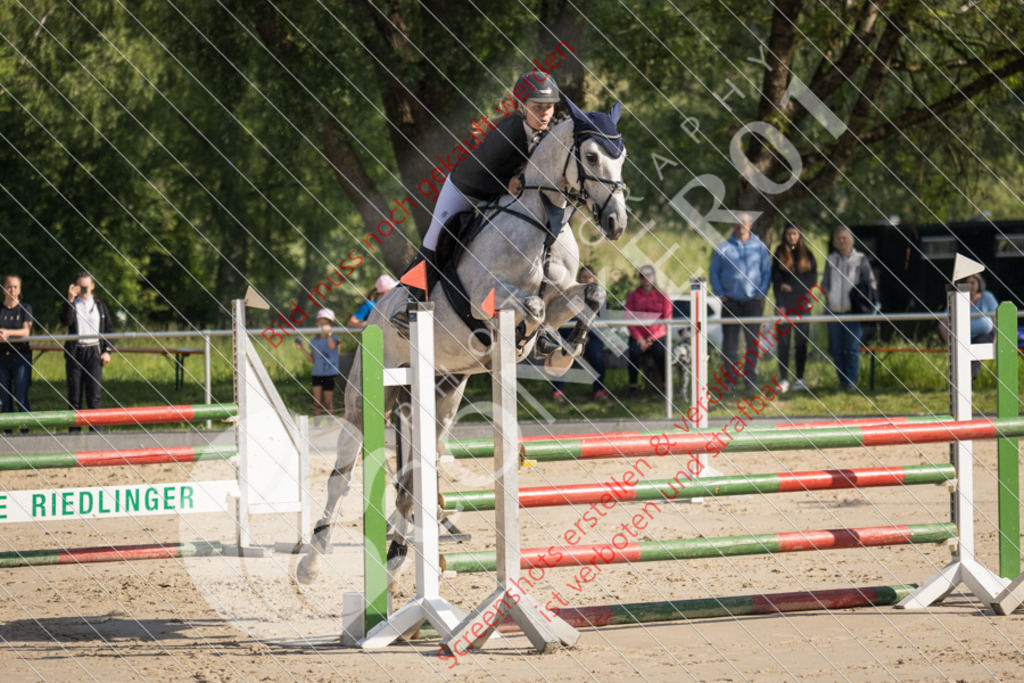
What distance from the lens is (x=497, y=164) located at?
186 inches

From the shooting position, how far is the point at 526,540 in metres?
6.11

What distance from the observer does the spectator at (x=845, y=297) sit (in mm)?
10477

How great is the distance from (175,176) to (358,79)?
7.66 m

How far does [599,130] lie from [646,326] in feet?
19.4

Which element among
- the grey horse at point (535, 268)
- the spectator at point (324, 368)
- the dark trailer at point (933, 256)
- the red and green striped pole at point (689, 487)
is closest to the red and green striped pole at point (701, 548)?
the red and green striped pole at point (689, 487)

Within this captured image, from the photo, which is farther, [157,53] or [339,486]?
[157,53]

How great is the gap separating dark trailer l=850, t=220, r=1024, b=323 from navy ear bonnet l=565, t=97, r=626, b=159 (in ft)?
33.4

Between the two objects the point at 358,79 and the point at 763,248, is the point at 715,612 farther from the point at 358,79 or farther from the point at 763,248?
the point at 358,79

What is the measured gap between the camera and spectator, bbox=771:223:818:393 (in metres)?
10.5

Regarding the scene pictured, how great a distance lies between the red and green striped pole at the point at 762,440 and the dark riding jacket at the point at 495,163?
128cm

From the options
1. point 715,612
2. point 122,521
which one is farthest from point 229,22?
point 715,612

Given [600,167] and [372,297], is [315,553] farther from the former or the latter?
[372,297]

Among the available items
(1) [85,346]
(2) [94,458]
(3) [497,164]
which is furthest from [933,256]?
(2) [94,458]

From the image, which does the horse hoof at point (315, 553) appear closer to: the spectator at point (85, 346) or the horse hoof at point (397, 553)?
the horse hoof at point (397, 553)
